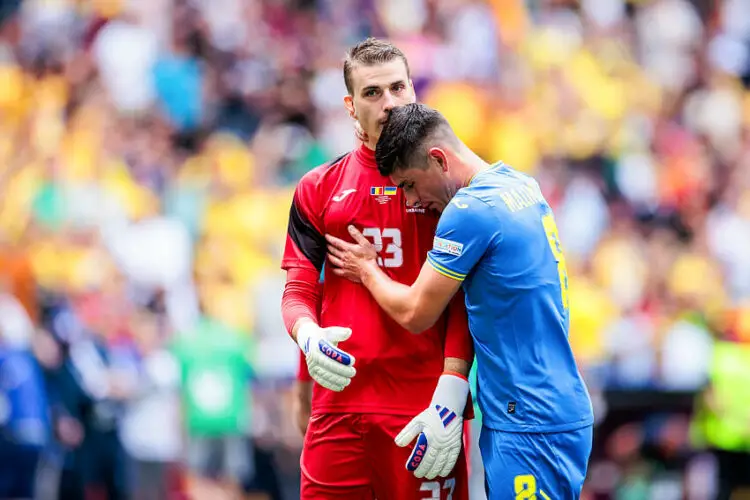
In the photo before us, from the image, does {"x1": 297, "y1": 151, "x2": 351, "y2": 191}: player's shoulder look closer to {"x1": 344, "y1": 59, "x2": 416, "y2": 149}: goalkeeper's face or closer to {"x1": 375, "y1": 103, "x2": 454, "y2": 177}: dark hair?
{"x1": 344, "y1": 59, "x2": 416, "y2": 149}: goalkeeper's face

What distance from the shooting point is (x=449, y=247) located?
483 cm

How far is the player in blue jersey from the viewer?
16.0ft

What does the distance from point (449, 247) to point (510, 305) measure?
35cm

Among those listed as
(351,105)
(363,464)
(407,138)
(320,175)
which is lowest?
(363,464)

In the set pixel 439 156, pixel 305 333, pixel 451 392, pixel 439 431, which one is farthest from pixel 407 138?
pixel 439 431

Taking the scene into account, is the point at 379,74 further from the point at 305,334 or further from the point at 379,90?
the point at 305,334

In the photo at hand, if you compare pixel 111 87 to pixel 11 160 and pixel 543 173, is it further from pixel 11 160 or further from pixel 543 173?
pixel 543 173

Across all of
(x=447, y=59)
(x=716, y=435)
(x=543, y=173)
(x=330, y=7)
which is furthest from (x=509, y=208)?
(x=330, y=7)

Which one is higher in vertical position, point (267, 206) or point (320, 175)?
point (320, 175)

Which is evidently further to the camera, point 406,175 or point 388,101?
point 388,101

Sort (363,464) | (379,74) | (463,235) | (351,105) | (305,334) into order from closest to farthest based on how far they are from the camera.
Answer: (463,235) → (305,334) → (379,74) → (363,464) → (351,105)

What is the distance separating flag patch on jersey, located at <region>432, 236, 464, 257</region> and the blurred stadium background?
15.6 ft

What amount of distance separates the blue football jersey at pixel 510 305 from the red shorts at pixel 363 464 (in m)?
0.42

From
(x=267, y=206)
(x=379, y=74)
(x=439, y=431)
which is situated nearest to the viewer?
(x=439, y=431)
